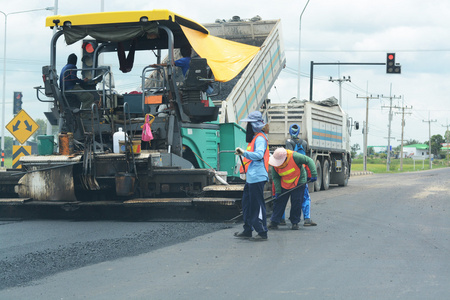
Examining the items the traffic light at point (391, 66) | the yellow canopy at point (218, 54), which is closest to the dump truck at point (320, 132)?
the traffic light at point (391, 66)

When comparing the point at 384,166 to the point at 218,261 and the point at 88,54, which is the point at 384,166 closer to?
the point at 88,54

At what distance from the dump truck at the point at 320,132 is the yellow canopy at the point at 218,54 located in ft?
23.4

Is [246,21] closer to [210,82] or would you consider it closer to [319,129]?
[319,129]

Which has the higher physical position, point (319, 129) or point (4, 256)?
point (319, 129)

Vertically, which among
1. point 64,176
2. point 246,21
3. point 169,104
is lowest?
point 64,176

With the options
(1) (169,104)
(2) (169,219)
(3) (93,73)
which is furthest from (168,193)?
(3) (93,73)

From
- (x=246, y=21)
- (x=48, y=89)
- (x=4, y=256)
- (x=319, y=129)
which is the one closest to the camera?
(x=4, y=256)

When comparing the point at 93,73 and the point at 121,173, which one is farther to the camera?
the point at 93,73

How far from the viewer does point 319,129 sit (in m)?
20.9

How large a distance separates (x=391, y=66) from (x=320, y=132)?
28.8 ft

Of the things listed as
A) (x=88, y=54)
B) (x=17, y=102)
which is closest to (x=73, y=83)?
(x=88, y=54)

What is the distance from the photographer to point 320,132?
823 inches

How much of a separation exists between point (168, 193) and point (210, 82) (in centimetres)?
188

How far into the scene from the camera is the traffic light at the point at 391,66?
28.0m
